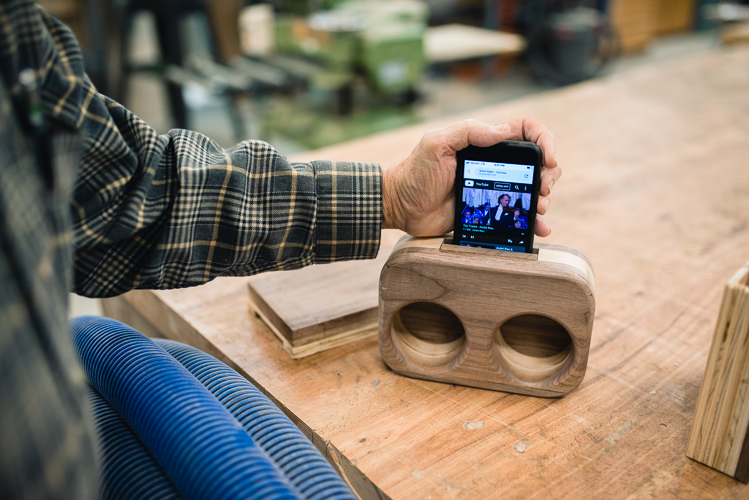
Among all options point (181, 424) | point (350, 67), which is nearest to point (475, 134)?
point (181, 424)

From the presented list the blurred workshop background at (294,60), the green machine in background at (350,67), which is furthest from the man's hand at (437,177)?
the green machine in background at (350,67)

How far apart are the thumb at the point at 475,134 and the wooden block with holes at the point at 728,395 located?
0.30m

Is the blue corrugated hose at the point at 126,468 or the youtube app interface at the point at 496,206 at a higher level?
the youtube app interface at the point at 496,206

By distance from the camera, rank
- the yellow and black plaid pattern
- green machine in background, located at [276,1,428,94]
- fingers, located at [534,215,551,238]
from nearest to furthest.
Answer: the yellow and black plaid pattern
fingers, located at [534,215,551,238]
green machine in background, located at [276,1,428,94]

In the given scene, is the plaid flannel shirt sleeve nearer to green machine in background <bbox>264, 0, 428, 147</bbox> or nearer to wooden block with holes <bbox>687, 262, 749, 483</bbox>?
wooden block with holes <bbox>687, 262, 749, 483</bbox>

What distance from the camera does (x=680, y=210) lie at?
1278 millimetres

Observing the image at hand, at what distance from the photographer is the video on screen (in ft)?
2.33

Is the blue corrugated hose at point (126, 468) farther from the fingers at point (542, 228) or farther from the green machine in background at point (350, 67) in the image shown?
the green machine in background at point (350, 67)

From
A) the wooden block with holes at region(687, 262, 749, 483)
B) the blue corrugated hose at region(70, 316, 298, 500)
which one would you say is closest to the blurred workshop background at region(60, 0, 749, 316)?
the blue corrugated hose at region(70, 316, 298, 500)

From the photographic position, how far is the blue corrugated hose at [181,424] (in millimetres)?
511

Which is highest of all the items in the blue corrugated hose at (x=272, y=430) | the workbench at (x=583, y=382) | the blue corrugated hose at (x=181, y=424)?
the blue corrugated hose at (x=181, y=424)

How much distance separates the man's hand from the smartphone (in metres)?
0.02

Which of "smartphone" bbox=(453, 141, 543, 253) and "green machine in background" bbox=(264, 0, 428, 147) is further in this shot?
"green machine in background" bbox=(264, 0, 428, 147)

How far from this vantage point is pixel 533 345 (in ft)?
2.47
